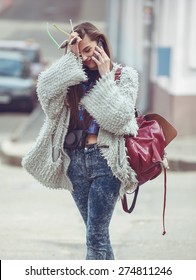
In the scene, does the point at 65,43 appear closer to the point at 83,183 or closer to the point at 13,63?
the point at 83,183

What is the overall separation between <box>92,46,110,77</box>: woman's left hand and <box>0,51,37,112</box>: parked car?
1770 centimetres

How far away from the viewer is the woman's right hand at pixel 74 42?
568cm

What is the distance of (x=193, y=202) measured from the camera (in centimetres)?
1073

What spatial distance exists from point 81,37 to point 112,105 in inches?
17.3

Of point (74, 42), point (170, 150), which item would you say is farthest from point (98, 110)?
point (170, 150)

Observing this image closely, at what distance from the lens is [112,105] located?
5.67 m

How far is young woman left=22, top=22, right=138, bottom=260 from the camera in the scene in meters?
5.68

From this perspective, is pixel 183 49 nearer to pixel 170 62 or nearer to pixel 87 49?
pixel 170 62

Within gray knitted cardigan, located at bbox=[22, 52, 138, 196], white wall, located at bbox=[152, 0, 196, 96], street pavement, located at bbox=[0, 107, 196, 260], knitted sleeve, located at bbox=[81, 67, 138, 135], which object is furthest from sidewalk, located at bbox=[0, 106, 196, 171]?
knitted sleeve, located at bbox=[81, 67, 138, 135]

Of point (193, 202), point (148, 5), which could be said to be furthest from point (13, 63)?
point (193, 202)

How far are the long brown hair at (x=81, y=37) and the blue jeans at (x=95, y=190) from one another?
0.22 metres

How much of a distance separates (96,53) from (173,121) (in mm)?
10177

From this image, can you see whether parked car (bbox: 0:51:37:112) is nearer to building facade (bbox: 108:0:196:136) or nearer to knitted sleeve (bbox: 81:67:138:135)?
building facade (bbox: 108:0:196:136)
